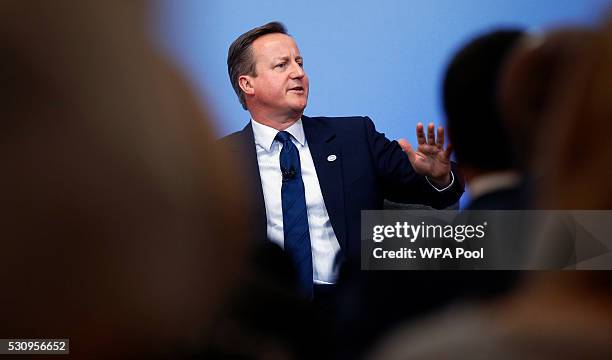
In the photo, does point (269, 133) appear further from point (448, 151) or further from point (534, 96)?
point (534, 96)

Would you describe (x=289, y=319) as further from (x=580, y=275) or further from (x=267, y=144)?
(x=267, y=144)

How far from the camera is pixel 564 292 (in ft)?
1.42

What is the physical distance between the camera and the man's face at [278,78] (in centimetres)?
177

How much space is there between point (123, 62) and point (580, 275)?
30cm

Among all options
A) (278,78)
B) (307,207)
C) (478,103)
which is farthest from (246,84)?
(478,103)

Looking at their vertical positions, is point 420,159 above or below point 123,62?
below

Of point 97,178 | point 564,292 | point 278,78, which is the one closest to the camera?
point 97,178

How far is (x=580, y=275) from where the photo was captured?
47 centimetres

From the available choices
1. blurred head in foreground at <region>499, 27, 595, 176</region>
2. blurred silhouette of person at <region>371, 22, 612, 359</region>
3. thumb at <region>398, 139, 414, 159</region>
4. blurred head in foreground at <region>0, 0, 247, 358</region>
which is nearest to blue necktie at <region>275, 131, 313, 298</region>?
thumb at <region>398, 139, 414, 159</region>

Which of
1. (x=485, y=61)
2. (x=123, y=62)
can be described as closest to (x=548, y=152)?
(x=123, y=62)

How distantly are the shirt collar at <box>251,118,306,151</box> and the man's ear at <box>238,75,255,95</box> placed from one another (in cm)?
8

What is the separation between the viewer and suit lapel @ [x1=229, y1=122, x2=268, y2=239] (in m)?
1.68

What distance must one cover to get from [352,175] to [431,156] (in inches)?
7.4

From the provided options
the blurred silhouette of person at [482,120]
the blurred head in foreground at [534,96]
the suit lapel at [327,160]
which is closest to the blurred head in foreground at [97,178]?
the blurred head in foreground at [534,96]
